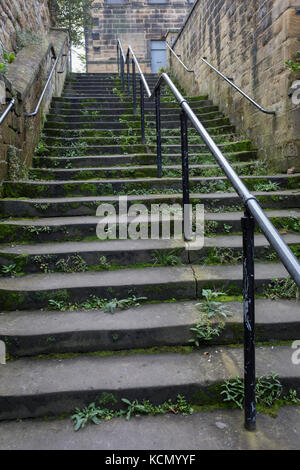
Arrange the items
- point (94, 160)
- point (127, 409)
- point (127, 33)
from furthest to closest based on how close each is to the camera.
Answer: point (127, 33), point (94, 160), point (127, 409)

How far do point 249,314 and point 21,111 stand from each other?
305cm

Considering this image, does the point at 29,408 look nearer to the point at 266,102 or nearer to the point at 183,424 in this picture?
the point at 183,424

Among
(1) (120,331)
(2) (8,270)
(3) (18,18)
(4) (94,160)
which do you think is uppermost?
(3) (18,18)

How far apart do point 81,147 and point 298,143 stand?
240 centimetres

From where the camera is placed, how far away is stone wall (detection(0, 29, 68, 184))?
9.57 ft

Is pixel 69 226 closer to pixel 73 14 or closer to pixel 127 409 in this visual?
pixel 127 409

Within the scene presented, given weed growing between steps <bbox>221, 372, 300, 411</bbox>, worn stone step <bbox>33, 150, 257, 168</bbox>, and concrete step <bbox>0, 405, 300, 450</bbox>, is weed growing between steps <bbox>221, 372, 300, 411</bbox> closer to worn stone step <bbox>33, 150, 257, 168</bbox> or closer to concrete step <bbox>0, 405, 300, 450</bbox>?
concrete step <bbox>0, 405, 300, 450</bbox>

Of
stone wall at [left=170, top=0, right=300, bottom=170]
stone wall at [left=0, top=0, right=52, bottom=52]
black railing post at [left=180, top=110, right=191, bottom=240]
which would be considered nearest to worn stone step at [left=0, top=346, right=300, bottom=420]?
black railing post at [left=180, top=110, right=191, bottom=240]

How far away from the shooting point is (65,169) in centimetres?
347

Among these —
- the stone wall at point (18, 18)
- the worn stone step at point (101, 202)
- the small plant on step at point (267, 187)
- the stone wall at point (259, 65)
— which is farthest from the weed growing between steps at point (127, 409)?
the stone wall at point (18, 18)

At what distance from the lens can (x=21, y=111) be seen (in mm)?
3377

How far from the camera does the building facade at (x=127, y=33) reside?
14000 mm

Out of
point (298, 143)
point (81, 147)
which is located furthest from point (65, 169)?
point (298, 143)

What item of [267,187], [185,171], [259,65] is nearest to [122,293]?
[185,171]
